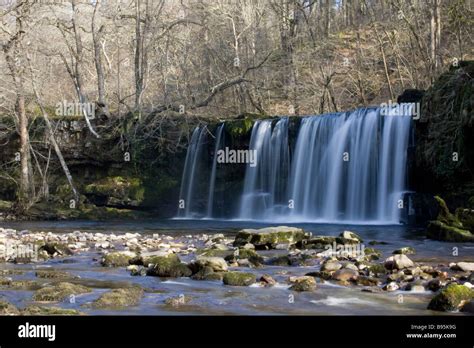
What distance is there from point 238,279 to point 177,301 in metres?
1.61

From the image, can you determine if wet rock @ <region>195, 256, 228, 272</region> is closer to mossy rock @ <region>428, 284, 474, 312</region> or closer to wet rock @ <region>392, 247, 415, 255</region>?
mossy rock @ <region>428, 284, 474, 312</region>

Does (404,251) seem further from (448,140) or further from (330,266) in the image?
(448,140)

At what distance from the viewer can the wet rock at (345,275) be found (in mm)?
9828

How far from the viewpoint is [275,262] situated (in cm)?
1192

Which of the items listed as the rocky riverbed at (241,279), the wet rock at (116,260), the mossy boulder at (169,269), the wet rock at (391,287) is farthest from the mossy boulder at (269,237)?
the wet rock at (391,287)

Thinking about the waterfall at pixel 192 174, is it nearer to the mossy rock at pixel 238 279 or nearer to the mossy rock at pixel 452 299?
the mossy rock at pixel 238 279

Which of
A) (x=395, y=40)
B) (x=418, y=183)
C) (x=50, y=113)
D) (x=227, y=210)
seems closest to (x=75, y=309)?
(x=418, y=183)

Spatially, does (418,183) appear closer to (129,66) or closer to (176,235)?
(176,235)

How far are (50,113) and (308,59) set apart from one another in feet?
45.5

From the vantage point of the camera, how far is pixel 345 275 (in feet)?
32.6

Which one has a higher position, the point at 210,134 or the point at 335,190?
the point at 210,134

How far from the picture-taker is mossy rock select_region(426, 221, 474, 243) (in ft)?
49.2

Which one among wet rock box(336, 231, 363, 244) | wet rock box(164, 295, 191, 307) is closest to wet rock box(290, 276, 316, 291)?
wet rock box(164, 295, 191, 307)

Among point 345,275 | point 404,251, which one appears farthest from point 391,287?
point 404,251
